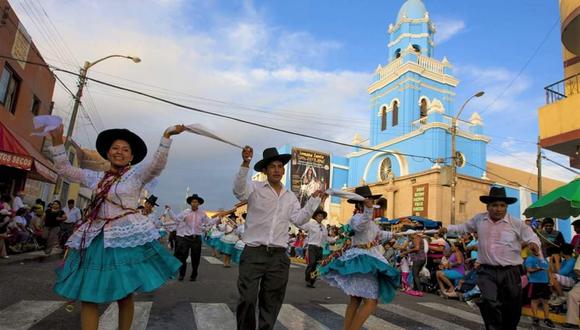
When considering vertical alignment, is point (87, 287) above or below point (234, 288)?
above

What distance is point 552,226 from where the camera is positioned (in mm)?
10438

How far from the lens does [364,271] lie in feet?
17.3

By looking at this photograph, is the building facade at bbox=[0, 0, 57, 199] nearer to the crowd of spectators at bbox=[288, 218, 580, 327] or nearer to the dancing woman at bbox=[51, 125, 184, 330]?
the crowd of spectators at bbox=[288, 218, 580, 327]

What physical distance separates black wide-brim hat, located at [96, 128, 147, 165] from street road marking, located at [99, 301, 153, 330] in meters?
2.30

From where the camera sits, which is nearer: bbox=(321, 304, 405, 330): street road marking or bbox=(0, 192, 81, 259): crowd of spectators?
bbox=(321, 304, 405, 330): street road marking

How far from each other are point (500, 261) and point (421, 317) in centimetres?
278

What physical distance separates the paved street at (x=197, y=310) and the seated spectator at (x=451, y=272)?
1.77m

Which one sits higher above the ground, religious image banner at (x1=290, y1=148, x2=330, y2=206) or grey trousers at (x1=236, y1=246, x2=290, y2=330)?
religious image banner at (x1=290, y1=148, x2=330, y2=206)

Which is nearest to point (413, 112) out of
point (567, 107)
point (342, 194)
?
point (567, 107)

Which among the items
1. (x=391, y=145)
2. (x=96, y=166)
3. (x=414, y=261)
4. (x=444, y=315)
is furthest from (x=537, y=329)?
(x=96, y=166)

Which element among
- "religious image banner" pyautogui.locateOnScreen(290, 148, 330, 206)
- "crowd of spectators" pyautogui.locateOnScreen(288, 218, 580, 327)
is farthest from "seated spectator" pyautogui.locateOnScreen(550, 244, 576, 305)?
"religious image banner" pyautogui.locateOnScreen(290, 148, 330, 206)

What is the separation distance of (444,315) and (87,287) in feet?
21.8

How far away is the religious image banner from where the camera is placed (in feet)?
124

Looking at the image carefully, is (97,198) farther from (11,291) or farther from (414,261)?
(414,261)
